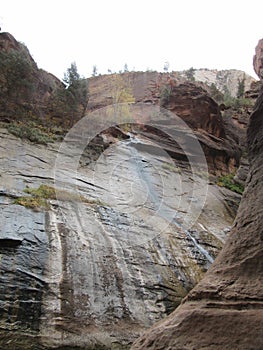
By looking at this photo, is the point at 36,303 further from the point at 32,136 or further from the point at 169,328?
the point at 32,136

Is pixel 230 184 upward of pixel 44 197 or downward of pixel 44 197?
upward

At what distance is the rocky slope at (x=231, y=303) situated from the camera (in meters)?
3.28

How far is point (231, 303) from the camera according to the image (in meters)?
3.68

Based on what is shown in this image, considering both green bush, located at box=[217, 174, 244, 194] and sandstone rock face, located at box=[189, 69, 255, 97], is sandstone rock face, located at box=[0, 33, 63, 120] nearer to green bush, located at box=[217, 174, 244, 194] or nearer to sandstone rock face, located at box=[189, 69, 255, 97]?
green bush, located at box=[217, 174, 244, 194]

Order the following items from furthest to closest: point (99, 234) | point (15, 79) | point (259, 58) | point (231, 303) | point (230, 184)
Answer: point (259, 58) → point (15, 79) → point (230, 184) → point (99, 234) → point (231, 303)

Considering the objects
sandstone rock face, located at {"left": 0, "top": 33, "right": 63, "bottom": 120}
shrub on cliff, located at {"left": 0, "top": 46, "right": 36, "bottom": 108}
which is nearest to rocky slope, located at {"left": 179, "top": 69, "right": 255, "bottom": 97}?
sandstone rock face, located at {"left": 0, "top": 33, "right": 63, "bottom": 120}

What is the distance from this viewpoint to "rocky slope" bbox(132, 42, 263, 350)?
10.8 feet

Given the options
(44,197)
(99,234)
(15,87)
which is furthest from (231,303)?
(15,87)

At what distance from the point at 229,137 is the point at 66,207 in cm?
1801

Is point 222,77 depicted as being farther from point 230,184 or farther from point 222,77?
point 230,184

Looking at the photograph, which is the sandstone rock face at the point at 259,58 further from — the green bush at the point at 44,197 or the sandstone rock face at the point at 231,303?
the sandstone rock face at the point at 231,303

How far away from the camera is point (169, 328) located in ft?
12.5

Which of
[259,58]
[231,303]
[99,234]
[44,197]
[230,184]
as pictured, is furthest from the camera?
[259,58]

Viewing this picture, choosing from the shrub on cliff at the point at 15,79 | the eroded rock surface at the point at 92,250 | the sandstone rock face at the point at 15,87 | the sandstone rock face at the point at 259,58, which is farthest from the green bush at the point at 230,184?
the sandstone rock face at the point at 259,58
